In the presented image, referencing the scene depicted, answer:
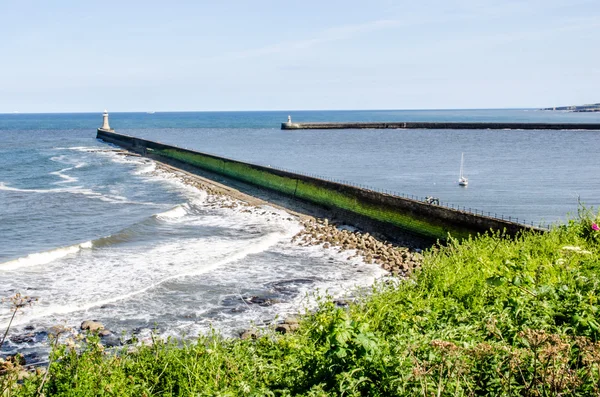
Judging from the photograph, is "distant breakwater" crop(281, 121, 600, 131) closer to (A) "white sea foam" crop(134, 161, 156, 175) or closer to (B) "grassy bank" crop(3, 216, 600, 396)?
(A) "white sea foam" crop(134, 161, 156, 175)

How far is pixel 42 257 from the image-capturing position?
70.2 ft

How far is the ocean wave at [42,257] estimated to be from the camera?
20453mm

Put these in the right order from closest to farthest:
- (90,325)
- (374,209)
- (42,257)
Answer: (90,325) → (42,257) → (374,209)

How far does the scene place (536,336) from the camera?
4.78 metres

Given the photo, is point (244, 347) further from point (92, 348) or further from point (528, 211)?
point (528, 211)

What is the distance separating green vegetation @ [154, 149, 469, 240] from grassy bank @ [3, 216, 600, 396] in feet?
37.4

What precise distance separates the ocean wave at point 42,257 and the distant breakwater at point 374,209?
12.6 meters

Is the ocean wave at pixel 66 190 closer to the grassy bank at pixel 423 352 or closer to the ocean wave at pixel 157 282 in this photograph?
the ocean wave at pixel 157 282

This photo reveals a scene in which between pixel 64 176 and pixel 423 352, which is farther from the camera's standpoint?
pixel 64 176

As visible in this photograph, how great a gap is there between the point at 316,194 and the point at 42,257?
15250mm

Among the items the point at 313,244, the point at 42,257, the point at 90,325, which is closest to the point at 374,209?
the point at 313,244

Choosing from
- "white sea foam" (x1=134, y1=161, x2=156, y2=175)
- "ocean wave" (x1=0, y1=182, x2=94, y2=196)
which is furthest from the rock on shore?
"white sea foam" (x1=134, y1=161, x2=156, y2=175)

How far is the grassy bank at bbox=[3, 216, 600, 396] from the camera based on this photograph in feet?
17.5

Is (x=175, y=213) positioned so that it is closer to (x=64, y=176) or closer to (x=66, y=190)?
(x=66, y=190)
